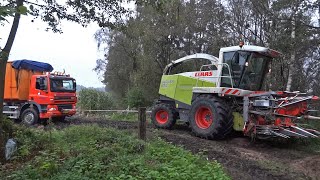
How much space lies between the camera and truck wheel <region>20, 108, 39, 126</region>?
15898 millimetres

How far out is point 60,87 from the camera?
16094mm

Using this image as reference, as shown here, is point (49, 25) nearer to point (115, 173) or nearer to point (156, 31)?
point (115, 173)

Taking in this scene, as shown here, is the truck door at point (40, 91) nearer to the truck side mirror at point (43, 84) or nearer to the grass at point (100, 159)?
the truck side mirror at point (43, 84)

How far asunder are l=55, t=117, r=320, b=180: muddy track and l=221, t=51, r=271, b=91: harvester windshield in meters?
1.78

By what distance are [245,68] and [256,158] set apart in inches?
139

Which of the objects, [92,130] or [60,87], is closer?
[92,130]

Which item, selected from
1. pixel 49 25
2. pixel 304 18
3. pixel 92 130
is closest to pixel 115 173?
pixel 92 130

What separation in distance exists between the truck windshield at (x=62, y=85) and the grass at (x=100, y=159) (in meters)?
7.25

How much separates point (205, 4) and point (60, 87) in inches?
540

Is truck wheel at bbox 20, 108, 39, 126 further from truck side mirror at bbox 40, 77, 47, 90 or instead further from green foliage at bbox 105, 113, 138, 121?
green foliage at bbox 105, 113, 138, 121

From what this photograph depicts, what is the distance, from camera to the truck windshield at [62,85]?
15733 mm

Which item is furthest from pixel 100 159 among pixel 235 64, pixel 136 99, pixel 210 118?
pixel 136 99

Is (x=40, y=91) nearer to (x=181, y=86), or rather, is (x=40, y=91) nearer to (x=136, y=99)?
(x=181, y=86)

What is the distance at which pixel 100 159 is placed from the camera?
6.42 m
